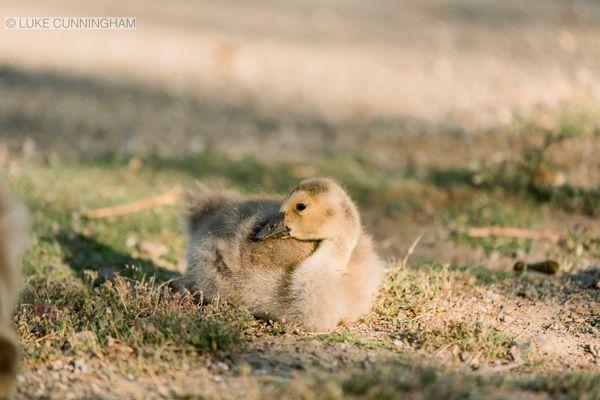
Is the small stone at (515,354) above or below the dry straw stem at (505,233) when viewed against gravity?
below

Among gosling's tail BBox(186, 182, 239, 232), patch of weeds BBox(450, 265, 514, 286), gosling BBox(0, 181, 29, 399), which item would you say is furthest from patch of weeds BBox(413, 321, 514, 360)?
gosling BBox(0, 181, 29, 399)

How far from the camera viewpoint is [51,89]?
12.6m

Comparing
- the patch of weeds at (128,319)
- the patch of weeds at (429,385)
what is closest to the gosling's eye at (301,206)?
the patch of weeds at (128,319)

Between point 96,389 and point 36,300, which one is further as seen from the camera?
point 36,300

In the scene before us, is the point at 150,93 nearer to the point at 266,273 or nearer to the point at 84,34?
the point at 84,34

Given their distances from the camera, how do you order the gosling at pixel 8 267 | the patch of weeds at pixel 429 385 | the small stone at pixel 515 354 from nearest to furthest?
the gosling at pixel 8 267
the patch of weeds at pixel 429 385
the small stone at pixel 515 354

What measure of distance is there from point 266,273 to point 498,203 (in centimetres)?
425

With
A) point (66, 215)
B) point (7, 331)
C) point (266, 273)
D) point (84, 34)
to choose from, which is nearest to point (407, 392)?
point (266, 273)

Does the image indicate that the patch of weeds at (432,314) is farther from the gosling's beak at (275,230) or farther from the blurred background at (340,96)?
the blurred background at (340,96)

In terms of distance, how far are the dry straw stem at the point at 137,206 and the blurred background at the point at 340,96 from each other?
0.82 m

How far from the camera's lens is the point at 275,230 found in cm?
515

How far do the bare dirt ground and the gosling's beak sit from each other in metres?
0.56

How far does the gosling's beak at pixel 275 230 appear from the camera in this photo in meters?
5.14

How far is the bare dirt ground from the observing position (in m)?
4.62
